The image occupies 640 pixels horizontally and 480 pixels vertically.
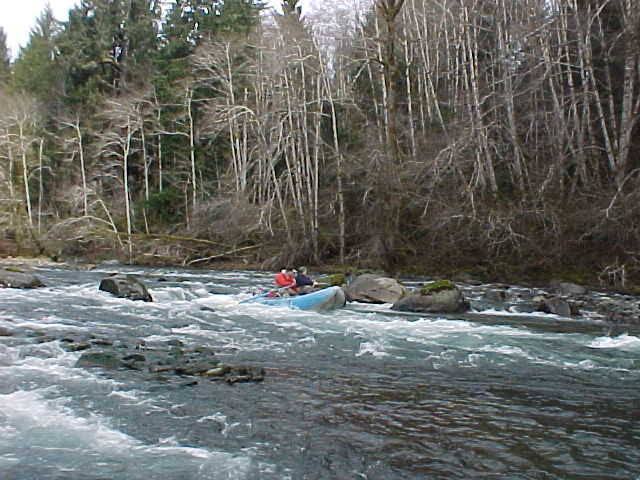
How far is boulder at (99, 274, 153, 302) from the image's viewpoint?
46.4ft

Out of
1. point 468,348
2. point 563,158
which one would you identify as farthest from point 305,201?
point 468,348

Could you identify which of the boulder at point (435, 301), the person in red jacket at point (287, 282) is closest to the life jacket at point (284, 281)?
the person in red jacket at point (287, 282)

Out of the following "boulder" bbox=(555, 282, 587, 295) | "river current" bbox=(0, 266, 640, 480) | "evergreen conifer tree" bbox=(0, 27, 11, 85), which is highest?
"evergreen conifer tree" bbox=(0, 27, 11, 85)

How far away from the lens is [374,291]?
46.3 ft

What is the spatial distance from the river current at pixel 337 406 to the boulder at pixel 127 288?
3.36 meters

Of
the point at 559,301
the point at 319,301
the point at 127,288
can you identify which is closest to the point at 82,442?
the point at 319,301

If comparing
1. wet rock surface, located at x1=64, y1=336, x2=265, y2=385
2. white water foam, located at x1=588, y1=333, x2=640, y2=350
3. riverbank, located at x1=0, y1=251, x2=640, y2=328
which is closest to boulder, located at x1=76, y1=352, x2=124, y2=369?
wet rock surface, located at x1=64, y1=336, x2=265, y2=385

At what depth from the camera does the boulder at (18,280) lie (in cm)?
1576

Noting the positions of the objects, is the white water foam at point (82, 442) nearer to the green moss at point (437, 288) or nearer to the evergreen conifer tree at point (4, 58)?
the green moss at point (437, 288)

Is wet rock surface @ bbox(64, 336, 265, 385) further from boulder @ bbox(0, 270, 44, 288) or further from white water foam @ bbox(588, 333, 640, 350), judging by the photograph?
boulder @ bbox(0, 270, 44, 288)

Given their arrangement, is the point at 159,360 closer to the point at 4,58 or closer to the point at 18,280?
the point at 18,280

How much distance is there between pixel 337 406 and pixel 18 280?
1260 cm

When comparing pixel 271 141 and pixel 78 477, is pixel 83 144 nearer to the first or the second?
pixel 271 141

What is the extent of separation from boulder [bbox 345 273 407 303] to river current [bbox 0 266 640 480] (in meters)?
3.15
